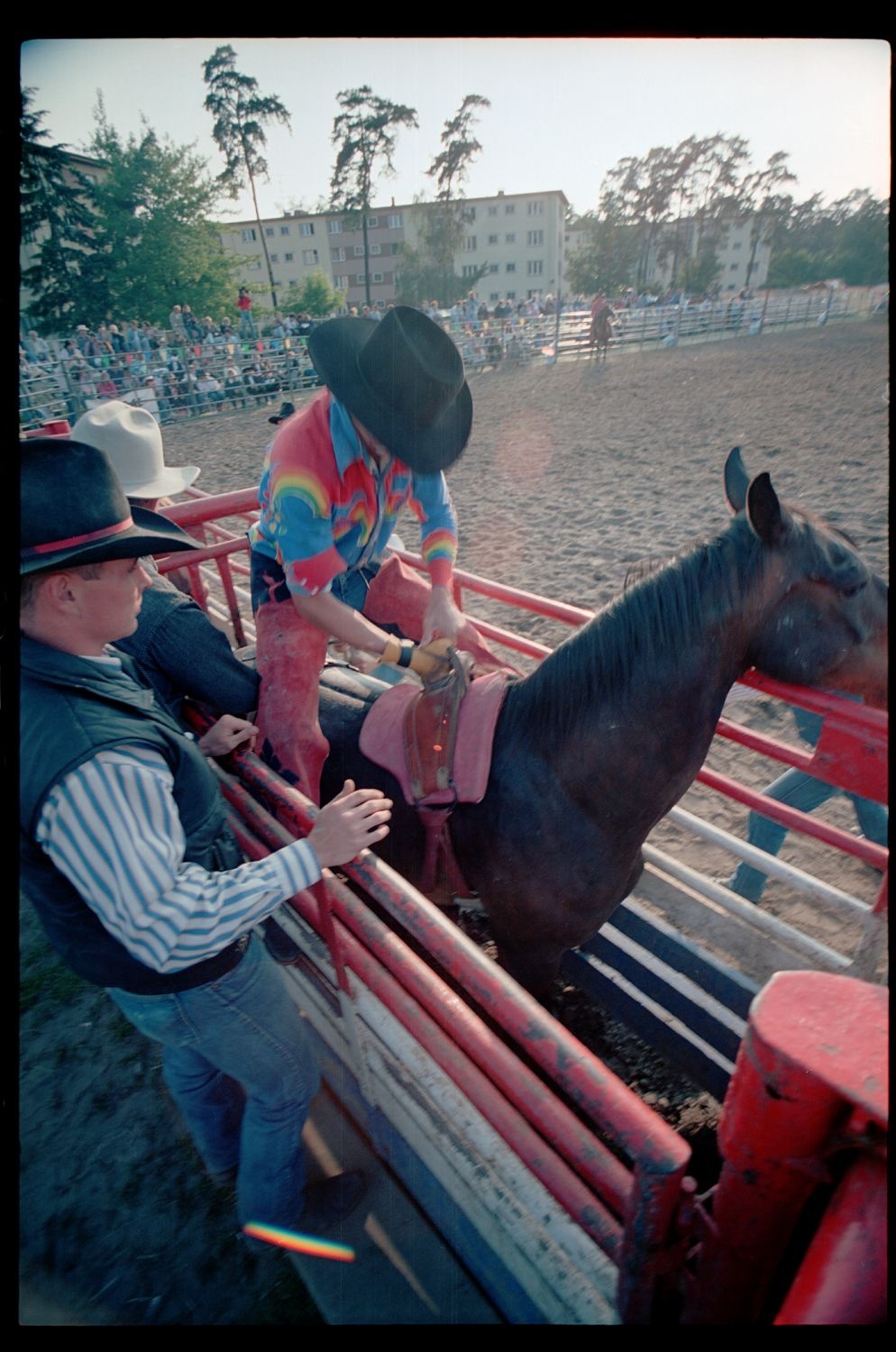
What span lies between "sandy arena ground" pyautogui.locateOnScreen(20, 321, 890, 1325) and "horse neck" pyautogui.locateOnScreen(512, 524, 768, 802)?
125cm

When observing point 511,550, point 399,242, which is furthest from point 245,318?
point 399,242

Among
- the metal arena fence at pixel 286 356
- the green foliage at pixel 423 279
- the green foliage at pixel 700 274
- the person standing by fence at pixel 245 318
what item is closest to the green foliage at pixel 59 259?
the metal arena fence at pixel 286 356

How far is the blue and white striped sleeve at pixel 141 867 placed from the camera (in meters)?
1.12

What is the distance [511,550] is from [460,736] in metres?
5.46

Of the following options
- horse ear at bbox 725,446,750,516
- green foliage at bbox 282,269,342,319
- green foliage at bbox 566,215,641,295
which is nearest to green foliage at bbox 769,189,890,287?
green foliage at bbox 566,215,641,295

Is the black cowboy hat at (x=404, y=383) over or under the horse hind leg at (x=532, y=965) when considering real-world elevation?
over

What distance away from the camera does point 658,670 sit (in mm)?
1821

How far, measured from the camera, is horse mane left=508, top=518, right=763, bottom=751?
175 cm

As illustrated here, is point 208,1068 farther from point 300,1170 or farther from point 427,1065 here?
point 427,1065

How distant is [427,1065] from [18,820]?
1044mm

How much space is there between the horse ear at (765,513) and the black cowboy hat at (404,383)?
965 mm

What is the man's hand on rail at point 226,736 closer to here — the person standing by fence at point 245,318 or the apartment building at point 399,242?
the person standing by fence at point 245,318

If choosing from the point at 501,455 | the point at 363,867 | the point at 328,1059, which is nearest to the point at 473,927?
the point at 328,1059

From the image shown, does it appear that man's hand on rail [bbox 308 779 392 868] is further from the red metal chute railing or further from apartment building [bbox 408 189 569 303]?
apartment building [bbox 408 189 569 303]
